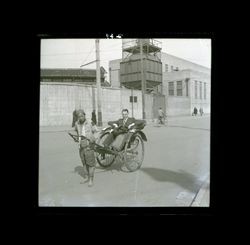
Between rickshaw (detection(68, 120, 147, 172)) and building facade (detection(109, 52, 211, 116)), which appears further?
rickshaw (detection(68, 120, 147, 172))

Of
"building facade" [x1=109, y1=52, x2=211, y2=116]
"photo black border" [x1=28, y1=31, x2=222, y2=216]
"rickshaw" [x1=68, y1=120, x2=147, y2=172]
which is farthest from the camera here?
"rickshaw" [x1=68, y1=120, x2=147, y2=172]

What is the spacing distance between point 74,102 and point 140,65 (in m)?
0.88

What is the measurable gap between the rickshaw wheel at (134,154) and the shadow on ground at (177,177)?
0.37ft

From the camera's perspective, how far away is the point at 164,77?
10.3ft

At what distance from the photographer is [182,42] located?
2.94 meters

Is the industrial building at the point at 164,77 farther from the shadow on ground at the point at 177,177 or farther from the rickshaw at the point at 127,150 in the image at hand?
the shadow on ground at the point at 177,177

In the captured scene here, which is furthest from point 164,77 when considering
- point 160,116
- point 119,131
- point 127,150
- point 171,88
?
point 127,150

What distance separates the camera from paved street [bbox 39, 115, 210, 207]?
116 inches

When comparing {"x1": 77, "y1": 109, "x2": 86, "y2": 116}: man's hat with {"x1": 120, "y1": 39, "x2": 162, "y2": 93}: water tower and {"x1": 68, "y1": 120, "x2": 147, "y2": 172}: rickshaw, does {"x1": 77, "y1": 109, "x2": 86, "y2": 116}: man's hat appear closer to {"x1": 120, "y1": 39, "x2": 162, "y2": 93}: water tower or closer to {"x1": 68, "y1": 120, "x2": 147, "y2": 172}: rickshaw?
{"x1": 68, "y1": 120, "x2": 147, "y2": 172}: rickshaw

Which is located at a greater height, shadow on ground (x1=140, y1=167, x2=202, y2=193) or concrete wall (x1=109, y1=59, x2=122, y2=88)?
concrete wall (x1=109, y1=59, x2=122, y2=88)

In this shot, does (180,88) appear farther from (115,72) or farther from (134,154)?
(134,154)

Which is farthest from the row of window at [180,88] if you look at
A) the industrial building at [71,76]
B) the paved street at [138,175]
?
the industrial building at [71,76]

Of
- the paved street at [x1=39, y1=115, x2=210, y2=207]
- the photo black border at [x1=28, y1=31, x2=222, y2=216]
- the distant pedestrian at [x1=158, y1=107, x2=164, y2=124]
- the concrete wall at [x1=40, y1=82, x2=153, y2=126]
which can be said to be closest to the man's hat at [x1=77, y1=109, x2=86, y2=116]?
the concrete wall at [x1=40, y1=82, x2=153, y2=126]
